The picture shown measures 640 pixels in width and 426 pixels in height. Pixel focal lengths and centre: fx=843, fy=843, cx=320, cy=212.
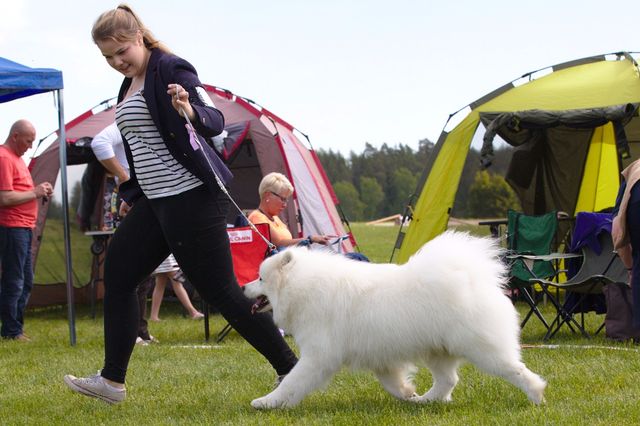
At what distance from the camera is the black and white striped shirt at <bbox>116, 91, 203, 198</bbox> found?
3764 mm

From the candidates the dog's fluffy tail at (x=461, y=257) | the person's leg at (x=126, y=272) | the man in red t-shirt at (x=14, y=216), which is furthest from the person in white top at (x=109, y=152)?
the dog's fluffy tail at (x=461, y=257)

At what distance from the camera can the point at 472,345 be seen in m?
3.64

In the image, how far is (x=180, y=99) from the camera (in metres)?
3.48

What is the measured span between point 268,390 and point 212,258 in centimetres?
105

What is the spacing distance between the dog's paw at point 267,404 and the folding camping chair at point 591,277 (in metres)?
3.05

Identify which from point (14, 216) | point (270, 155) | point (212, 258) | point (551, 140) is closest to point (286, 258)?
point (212, 258)

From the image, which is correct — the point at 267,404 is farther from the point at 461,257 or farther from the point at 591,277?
the point at 591,277

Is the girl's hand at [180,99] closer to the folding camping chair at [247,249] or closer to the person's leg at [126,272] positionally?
the person's leg at [126,272]

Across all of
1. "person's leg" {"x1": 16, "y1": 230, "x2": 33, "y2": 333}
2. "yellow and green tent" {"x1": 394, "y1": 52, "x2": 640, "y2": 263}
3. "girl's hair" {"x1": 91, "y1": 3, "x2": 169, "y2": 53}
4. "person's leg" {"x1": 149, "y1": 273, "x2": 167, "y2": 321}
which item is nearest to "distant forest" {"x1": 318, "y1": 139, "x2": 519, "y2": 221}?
"yellow and green tent" {"x1": 394, "y1": 52, "x2": 640, "y2": 263}

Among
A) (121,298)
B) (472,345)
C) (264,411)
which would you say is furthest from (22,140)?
(472,345)

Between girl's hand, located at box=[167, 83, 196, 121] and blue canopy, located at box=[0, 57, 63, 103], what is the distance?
3386mm

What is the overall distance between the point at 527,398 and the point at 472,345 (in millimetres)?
479

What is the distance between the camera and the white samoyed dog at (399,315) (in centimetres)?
366

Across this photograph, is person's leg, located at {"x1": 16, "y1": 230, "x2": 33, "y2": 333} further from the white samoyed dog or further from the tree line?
the tree line
